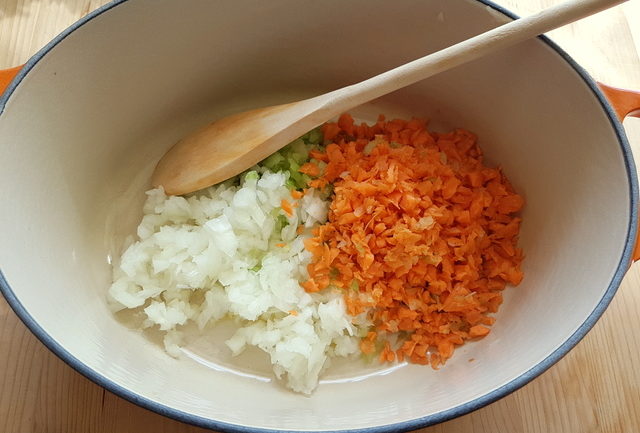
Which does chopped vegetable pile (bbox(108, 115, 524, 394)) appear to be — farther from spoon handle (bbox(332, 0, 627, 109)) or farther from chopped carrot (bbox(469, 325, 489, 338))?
spoon handle (bbox(332, 0, 627, 109))

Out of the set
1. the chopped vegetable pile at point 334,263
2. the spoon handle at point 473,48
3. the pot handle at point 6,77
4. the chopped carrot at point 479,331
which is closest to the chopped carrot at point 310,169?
the chopped vegetable pile at point 334,263

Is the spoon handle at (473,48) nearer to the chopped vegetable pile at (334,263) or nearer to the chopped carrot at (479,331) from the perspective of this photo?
the chopped vegetable pile at (334,263)

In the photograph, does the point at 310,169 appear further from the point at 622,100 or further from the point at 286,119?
the point at 622,100

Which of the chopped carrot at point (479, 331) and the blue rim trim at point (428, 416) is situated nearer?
the blue rim trim at point (428, 416)

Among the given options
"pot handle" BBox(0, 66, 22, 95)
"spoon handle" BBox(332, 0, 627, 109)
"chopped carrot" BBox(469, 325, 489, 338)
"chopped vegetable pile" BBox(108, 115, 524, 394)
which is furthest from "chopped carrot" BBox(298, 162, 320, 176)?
"pot handle" BBox(0, 66, 22, 95)

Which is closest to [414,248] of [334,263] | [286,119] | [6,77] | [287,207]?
[334,263]

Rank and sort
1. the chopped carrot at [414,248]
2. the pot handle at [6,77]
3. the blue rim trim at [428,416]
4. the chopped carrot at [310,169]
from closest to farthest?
the blue rim trim at [428,416]
the pot handle at [6,77]
the chopped carrot at [414,248]
the chopped carrot at [310,169]

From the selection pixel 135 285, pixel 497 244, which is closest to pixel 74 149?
pixel 135 285
